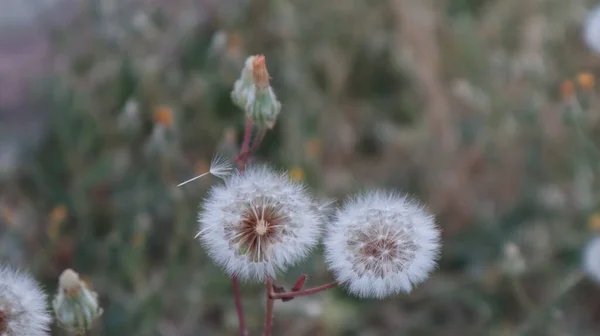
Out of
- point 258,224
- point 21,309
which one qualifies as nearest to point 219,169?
point 258,224

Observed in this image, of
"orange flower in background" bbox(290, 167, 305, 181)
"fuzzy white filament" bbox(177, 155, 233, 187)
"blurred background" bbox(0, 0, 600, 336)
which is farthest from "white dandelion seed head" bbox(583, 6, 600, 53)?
"fuzzy white filament" bbox(177, 155, 233, 187)

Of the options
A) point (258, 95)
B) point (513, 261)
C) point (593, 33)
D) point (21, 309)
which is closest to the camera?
point (21, 309)

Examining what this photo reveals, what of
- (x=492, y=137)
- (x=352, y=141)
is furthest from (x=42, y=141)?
(x=492, y=137)

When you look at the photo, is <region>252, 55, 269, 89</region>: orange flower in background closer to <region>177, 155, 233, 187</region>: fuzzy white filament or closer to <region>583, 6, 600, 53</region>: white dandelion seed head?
<region>177, 155, 233, 187</region>: fuzzy white filament

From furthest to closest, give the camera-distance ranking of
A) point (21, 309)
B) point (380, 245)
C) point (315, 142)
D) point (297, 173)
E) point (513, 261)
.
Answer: point (315, 142) < point (297, 173) < point (513, 261) < point (380, 245) < point (21, 309)

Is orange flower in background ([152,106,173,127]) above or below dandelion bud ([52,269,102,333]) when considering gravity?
below

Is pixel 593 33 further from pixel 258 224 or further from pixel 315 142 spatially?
pixel 258 224

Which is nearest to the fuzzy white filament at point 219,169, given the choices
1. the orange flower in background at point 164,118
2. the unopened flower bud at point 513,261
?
the orange flower in background at point 164,118

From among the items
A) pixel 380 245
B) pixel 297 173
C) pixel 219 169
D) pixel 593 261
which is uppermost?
pixel 219 169
